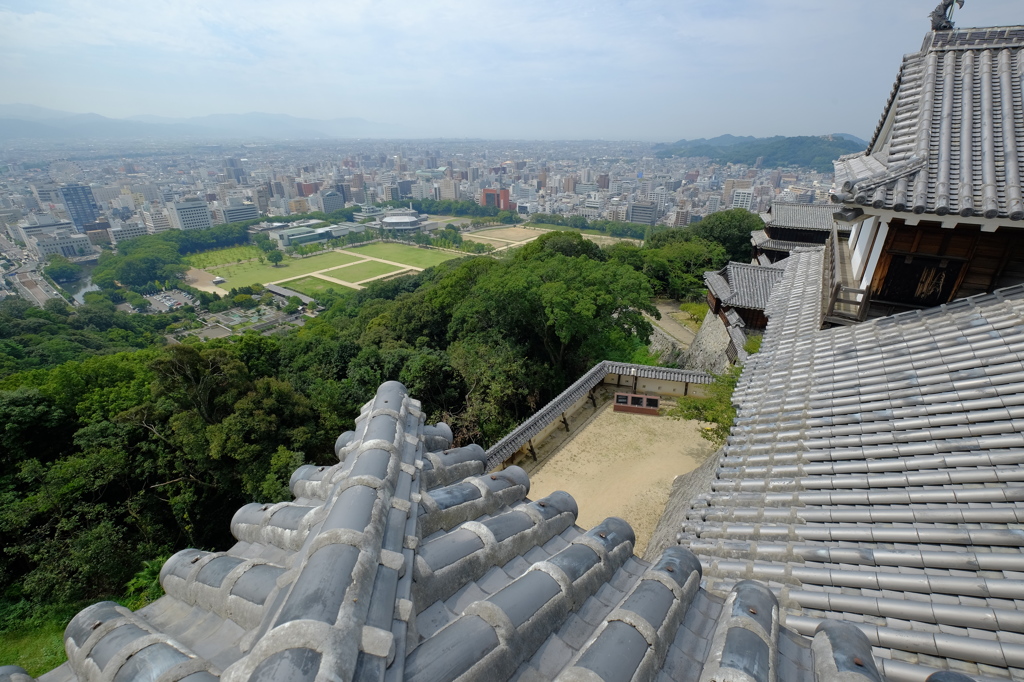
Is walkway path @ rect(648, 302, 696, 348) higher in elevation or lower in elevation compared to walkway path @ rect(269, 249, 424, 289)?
higher

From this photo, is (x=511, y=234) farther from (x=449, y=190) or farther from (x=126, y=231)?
(x=126, y=231)

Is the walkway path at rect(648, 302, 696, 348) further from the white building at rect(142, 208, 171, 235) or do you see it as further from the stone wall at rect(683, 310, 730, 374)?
the white building at rect(142, 208, 171, 235)

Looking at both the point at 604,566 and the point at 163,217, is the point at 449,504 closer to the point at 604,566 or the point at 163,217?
the point at 604,566

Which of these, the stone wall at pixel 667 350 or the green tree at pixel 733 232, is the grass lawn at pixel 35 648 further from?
the green tree at pixel 733 232

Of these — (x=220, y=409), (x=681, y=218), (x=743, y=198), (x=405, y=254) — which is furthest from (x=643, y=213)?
(x=220, y=409)

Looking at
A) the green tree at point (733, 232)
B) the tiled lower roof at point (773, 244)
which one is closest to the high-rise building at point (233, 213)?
the green tree at point (733, 232)

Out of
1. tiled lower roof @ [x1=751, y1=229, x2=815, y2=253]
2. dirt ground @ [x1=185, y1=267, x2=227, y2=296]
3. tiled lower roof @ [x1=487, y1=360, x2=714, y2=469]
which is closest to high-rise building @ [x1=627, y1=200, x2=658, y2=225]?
tiled lower roof @ [x1=751, y1=229, x2=815, y2=253]
